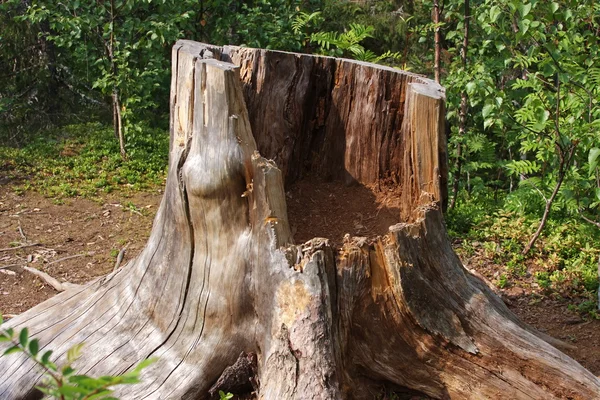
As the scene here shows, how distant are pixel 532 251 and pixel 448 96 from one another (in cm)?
167

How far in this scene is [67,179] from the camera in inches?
292

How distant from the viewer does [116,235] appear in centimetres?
613

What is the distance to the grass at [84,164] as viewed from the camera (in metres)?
7.26

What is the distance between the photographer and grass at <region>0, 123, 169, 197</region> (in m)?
7.26

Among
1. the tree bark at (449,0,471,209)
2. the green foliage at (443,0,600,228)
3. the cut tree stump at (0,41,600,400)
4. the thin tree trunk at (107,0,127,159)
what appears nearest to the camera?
the cut tree stump at (0,41,600,400)

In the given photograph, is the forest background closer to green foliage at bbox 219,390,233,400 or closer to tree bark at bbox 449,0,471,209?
tree bark at bbox 449,0,471,209

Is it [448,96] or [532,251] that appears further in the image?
[448,96]

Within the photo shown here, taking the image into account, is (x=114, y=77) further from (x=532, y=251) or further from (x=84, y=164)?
(x=532, y=251)

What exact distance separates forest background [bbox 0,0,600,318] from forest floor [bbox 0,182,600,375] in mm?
187

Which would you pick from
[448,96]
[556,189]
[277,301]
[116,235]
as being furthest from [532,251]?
[116,235]

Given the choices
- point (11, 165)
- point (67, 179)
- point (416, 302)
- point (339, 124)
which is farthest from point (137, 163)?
point (416, 302)

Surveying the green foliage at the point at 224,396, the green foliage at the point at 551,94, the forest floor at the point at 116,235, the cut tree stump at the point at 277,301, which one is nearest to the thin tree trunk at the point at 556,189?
the green foliage at the point at 551,94

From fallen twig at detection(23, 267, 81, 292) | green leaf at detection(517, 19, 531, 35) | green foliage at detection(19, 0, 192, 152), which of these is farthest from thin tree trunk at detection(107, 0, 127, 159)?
green leaf at detection(517, 19, 531, 35)

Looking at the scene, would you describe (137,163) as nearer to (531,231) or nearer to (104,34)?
(104,34)
